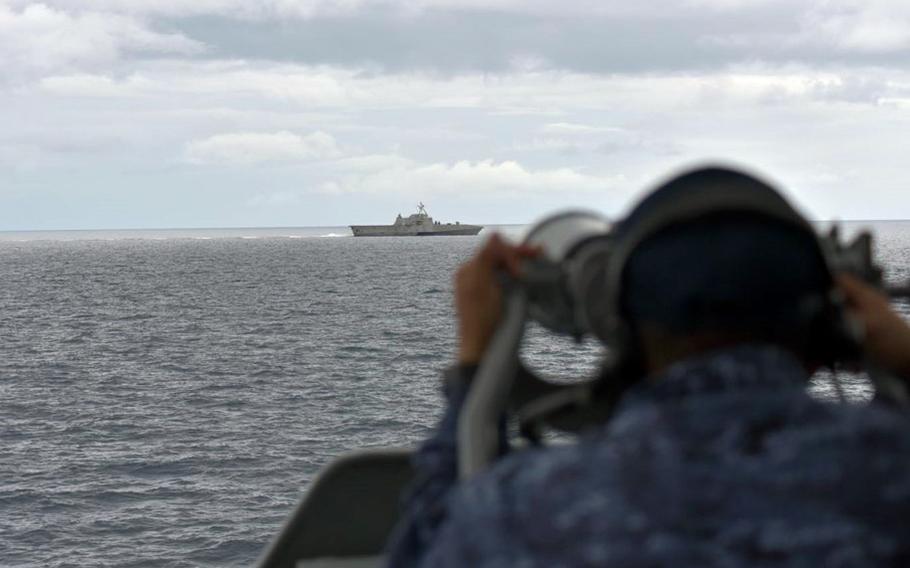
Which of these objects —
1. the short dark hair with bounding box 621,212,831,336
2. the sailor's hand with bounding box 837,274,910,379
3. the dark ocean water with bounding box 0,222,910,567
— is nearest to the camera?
the short dark hair with bounding box 621,212,831,336

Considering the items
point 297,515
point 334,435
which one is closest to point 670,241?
point 297,515

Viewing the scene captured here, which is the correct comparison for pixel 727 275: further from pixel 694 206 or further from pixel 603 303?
pixel 603 303

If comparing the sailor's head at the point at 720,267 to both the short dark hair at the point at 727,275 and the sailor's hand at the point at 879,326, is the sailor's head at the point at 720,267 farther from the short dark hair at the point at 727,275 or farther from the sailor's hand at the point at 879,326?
the sailor's hand at the point at 879,326

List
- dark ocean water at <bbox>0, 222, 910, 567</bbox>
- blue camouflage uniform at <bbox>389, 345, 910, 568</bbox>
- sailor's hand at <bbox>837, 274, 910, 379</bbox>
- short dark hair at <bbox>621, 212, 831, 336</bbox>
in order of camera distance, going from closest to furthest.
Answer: blue camouflage uniform at <bbox>389, 345, 910, 568</bbox> → short dark hair at <bbox>621, 212, 831, 336</bbox> → sailor's hand at <bbox>837, 274, 910, 379</bbox> → dark ocean water at <bbox>0, 222, 910, 567</bbox>

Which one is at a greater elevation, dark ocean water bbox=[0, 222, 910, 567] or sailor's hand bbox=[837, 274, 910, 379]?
sailor's hand bbox=[837, 274, 910, 379]

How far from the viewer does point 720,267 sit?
5.68 ft

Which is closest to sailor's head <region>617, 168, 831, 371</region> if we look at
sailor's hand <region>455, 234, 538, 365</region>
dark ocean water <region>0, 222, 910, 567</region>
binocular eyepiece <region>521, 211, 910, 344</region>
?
binocular eyepiece <region>521, 211, 910, 344</region>

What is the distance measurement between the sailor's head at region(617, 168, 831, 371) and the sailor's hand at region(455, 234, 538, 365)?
42 centimetres

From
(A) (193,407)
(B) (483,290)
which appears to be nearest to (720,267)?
(B) (483,290)

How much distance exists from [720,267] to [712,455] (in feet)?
0.92

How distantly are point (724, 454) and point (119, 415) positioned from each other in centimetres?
3987

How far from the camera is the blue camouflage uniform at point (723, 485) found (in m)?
1.62

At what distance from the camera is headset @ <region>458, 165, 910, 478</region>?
5.90 feet

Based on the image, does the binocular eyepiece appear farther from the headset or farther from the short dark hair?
the short dark hair
